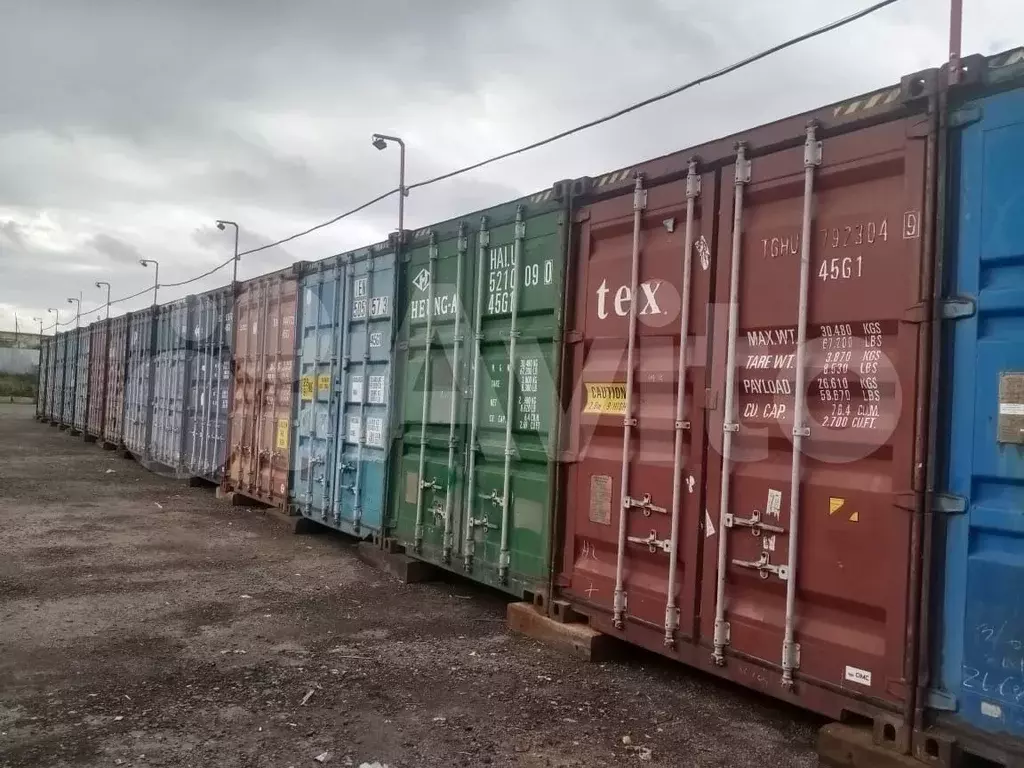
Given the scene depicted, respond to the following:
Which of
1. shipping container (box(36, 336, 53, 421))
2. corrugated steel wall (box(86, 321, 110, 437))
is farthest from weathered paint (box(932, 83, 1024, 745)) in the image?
shipping container (box(36, 336, 53, 421))

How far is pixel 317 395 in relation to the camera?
9.59 m

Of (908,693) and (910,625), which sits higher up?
(910,625)

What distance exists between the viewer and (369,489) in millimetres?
8406

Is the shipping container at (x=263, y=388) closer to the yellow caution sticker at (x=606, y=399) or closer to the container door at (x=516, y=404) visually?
the container door at (x=516, y=404)

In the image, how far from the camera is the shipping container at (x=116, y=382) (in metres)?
19.8

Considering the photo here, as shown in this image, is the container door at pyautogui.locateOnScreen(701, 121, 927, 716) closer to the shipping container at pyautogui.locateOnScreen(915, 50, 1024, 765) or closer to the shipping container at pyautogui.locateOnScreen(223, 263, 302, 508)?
the shipping container at pyautogui.locateOnScreen(915, 50, 1024, 765)

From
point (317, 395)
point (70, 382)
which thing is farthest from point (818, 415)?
point (70, 382)

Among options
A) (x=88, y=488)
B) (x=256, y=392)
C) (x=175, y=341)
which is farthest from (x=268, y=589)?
(x=175, y=341)

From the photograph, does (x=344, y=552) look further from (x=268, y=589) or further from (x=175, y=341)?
(x=175, y=341)

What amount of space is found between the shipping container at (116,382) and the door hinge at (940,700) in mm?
19009

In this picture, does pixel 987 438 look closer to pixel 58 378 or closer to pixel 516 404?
pixel 516 404

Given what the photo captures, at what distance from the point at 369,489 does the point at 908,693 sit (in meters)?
5.78

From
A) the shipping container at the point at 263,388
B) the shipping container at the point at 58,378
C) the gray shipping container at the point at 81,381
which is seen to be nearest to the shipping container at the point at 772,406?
the shipping container at the point at 263,388

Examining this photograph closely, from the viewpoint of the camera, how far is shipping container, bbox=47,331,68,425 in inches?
1139
